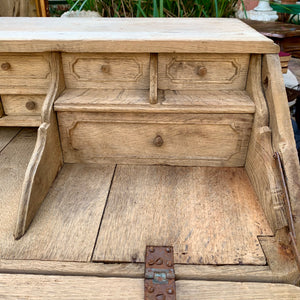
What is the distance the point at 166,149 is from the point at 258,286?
1.70 ft

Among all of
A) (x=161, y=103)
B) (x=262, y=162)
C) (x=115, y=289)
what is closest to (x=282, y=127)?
(x=262, y=162)

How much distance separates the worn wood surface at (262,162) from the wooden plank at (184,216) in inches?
1.5

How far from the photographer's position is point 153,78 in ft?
3.17

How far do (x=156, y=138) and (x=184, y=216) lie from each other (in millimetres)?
286

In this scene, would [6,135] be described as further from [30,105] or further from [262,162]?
[262,162]

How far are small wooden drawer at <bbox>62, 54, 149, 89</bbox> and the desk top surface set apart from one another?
0.22ft

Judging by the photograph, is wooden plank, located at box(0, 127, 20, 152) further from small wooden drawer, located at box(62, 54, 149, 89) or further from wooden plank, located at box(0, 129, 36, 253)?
small wooden drawer, located at box(62, 54, 149, 89)

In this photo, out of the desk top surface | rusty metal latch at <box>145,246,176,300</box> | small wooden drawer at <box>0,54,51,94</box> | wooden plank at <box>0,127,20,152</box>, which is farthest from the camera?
wooden plank at <box>0,127,20,152</box>

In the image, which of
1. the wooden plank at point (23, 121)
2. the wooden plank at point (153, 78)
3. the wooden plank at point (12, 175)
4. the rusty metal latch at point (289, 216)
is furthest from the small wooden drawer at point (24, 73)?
the rusty metal latch at point (289, 216)

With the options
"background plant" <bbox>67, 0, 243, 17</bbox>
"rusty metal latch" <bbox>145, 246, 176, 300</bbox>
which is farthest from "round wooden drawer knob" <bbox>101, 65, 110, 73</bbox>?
"background plant" <bbox>67, 0, 243, 17</bbox>

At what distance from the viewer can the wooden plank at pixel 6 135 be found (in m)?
1.24

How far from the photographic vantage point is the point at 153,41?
917mm

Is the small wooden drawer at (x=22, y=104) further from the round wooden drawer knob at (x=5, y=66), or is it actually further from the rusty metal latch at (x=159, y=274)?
the rusty metal latch at (x=159, y=274)

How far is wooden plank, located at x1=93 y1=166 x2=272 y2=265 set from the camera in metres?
0.75
